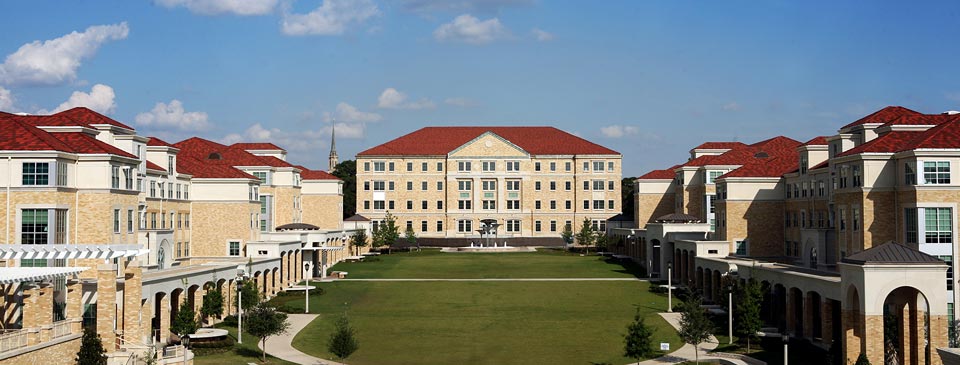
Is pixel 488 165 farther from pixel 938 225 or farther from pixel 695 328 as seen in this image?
pixel 695 328

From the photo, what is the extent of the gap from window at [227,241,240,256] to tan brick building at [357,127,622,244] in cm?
5664

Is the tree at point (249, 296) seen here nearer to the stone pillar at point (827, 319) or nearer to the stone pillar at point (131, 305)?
the stone pillar at point (131, 305)

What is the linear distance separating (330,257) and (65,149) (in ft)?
157

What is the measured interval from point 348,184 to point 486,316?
103652 mm

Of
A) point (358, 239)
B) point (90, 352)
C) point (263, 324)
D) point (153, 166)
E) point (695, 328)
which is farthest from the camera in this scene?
point (358, 239)

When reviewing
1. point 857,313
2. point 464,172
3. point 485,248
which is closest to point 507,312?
point 857,313

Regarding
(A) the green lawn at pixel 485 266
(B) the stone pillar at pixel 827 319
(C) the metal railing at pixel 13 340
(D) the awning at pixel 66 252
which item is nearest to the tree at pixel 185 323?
(D) the awning at pixel 66 252

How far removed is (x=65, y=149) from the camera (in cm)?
4469

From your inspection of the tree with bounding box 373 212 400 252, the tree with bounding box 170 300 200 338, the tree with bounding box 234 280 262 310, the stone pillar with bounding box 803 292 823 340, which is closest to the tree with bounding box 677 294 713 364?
the stone pillar with bounding box 803 292 823 340

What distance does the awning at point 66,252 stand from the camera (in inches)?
1553

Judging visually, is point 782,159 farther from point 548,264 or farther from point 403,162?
point 403,162

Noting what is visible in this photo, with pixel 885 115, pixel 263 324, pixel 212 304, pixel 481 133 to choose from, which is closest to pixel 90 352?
pixel 263 324

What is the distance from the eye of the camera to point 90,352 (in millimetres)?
34875

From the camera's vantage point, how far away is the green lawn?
79.0 metres
